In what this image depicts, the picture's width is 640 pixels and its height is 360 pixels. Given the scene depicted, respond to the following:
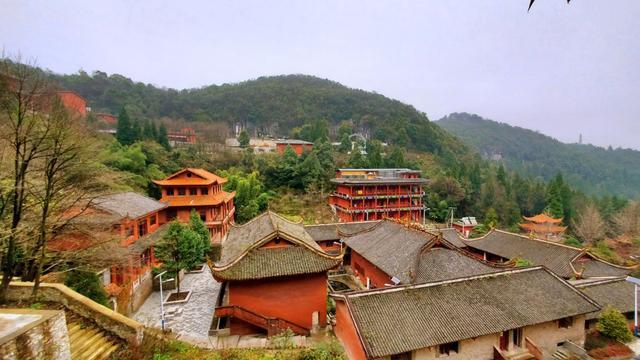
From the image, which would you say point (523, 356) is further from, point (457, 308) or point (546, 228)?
point (546, 228)

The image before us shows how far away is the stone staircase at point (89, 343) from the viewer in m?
8.48

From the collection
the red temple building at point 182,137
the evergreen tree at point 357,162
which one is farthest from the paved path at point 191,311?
the red temple building at point 182,137

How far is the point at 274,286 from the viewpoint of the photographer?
1455 centimetres

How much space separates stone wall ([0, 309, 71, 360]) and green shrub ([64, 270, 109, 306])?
6.34 metres

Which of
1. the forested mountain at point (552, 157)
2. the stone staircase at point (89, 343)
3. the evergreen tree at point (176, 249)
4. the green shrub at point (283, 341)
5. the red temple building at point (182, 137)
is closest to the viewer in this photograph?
the stone staircase at point (89, 343)

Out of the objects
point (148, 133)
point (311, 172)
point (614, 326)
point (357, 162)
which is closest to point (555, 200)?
point (357, 162)

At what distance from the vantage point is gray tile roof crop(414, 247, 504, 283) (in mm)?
15758

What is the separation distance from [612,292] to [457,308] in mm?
11899

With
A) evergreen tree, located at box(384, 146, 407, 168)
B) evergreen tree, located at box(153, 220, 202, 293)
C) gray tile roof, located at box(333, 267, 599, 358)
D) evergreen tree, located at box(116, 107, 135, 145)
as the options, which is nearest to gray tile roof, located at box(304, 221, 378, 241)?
evergreen tree, located at box(153, 220, 202, 293)

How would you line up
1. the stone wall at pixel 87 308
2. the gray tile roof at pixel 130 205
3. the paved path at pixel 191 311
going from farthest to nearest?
the gray tile roof at pixel 130 205 → the paved path at pixel 191 311 → the stone wall at pixel 87 308

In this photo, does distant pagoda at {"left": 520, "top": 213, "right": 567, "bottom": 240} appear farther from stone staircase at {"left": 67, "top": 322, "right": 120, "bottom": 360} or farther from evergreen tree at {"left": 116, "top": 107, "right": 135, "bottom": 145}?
evergreen tree at {"left": 116, "top": 107, "right": 135, "bottom": 145}

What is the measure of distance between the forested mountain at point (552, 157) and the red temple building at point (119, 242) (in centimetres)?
14690

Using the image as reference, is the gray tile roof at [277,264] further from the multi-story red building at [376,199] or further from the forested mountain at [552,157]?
the forested mountain at [552,157]

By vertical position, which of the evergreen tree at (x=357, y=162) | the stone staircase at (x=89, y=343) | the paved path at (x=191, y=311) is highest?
the evergreen tree at (x=357, y=162)
